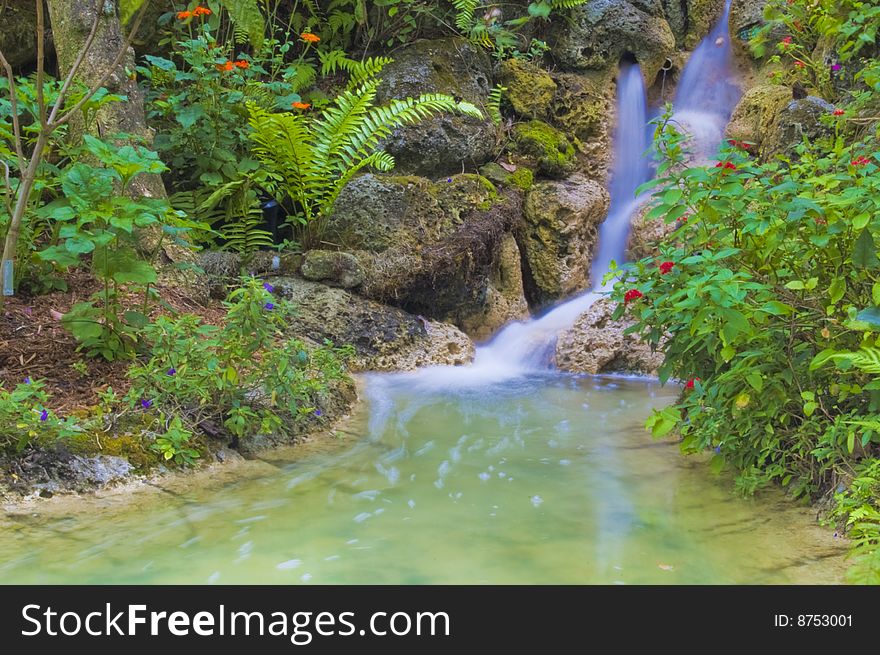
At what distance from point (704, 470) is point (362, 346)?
3171mm

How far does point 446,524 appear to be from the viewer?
3078 mm

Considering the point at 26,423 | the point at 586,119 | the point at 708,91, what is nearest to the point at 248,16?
the point at 26,423

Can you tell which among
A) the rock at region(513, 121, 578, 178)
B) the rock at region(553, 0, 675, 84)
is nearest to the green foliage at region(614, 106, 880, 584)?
the rock at region(513, 121, 578, 178)

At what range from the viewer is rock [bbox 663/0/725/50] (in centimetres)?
1063

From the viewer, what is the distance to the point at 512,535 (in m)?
2.97

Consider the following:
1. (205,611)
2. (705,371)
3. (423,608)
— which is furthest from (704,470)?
(205,611)

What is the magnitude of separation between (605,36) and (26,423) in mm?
8736

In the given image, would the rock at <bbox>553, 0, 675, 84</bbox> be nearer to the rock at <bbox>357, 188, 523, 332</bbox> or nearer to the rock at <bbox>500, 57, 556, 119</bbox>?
the rock at <bbox>500, 57, 556, 119</bbox>

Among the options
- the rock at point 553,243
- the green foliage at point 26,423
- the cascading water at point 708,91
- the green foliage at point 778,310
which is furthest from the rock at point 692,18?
the green foliage at point 26,423

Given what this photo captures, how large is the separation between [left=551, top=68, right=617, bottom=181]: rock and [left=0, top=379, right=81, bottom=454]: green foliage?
279 inches

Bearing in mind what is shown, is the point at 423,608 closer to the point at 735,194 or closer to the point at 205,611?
the point at 205,611

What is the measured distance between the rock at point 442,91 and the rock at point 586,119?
0.96 m

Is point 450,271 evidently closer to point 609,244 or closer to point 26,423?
point 609,244

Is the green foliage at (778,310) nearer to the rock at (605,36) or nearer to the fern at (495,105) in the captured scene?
the fern at (495,105)
